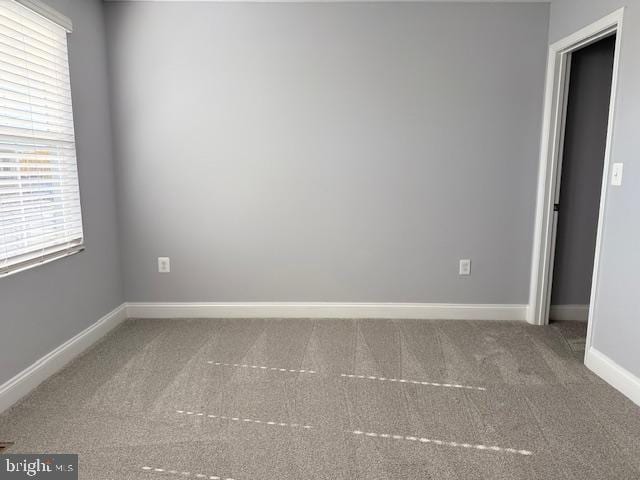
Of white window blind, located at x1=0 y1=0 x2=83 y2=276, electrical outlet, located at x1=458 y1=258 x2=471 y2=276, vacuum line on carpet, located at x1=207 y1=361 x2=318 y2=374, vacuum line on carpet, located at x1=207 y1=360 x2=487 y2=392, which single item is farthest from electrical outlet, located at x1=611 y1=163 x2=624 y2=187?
white window blind, located at x1=0 y1=0 x2=83 y2=276

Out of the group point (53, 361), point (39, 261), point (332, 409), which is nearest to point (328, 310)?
point (332, 409)

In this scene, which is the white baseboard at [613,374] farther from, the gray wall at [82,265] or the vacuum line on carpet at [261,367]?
the gray wall at [82,265]

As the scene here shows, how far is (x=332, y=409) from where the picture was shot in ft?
7.73

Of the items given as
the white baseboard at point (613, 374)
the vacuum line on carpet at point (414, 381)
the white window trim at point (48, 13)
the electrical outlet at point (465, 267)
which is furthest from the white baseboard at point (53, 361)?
the white baseboard at point (613, 374)

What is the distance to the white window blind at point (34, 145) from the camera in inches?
92.1

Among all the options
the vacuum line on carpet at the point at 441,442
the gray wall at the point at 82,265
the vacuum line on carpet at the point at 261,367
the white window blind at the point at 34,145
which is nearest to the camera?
the vacuum line on carpet at the point at 441,442

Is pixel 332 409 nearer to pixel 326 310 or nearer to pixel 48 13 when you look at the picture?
pixel 326 310

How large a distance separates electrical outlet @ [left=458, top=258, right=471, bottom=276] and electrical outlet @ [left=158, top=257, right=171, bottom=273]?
2279 millimetres

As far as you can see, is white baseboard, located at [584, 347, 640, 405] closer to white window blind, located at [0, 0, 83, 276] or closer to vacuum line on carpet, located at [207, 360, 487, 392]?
vacuum line on carpet, located at [207, 360, 487, 392]

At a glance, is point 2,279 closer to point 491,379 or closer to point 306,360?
point 306,360

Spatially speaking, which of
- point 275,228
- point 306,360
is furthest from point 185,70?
point 306,360

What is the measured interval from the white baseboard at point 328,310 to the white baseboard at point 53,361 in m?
0.33

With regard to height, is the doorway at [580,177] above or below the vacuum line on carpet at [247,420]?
above

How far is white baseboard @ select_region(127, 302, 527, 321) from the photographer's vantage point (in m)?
3.68
